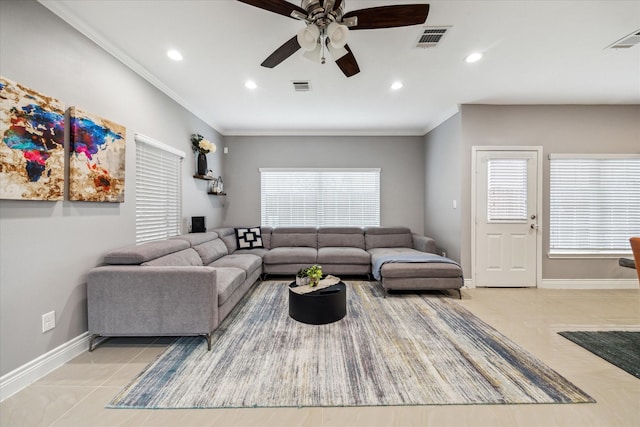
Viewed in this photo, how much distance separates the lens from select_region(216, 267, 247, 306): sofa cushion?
240 cm

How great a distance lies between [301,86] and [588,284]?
16.6 feet

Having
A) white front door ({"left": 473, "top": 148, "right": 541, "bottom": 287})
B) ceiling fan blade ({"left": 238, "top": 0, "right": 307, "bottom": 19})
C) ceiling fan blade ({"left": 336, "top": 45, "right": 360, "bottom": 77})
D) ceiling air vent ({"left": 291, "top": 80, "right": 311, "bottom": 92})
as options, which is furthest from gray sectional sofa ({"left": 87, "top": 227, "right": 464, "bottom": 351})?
ceiling air vent ({"left": 291, "top": 80, "right": 311, "bottom": 92})

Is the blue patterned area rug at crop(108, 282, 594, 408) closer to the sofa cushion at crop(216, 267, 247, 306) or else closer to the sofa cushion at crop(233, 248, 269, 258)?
the sofa cushion at crop(216, 267, 247, 306)

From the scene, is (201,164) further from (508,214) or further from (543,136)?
(543,136)

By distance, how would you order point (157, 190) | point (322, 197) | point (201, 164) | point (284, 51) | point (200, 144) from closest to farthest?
point (284, 51)
point (157, 190)
point (200, 144)
point (201, 164)
point (322, 197)

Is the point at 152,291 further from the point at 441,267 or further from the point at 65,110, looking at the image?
the point at 441,267

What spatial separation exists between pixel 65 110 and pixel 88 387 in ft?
6.81

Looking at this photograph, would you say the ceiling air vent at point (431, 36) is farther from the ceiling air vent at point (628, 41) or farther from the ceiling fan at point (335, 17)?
the ceiling air vent at point (628, 41)

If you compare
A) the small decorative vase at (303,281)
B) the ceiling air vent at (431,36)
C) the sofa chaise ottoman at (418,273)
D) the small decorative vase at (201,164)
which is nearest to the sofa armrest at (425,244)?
the sofa chaise ottoman at (418,273)

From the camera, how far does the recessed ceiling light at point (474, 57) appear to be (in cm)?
259

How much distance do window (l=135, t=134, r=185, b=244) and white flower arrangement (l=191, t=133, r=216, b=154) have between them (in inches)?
15.8

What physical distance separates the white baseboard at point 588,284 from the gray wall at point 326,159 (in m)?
2.21

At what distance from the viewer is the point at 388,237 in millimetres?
4922

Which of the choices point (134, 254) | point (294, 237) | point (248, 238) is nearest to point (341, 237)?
point (294, 237)
